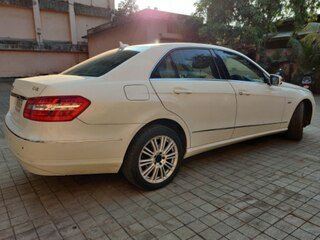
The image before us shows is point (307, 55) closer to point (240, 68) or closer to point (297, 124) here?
point (297, 124)

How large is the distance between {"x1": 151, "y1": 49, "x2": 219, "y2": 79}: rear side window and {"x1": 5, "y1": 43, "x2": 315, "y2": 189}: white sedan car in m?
0.01

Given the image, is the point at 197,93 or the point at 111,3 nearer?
the point at 197,93

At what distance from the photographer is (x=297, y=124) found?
4555mm

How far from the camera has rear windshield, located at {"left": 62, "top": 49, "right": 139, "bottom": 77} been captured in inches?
111

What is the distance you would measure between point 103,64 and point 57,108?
35.0 inches

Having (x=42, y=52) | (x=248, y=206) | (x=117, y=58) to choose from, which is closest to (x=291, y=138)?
(x=248, y=206)

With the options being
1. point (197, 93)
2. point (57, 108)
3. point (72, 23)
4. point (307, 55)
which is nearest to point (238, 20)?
point (307, 55)

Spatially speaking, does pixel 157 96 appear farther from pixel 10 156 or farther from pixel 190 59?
pixel 10 156

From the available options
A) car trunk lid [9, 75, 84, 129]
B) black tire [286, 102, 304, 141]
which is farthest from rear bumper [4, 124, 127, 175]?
black tire [286, 102, 304, 141]

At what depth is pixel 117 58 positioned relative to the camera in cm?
303

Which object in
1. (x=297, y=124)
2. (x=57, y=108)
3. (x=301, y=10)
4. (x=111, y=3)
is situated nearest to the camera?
(x=57, y=108)

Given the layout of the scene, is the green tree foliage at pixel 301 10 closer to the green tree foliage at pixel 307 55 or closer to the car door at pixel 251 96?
the green tree foliage at pixel 307 55

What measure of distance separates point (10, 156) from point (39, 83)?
81.4 inches

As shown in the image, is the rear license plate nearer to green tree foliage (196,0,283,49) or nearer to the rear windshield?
the rear windshield
